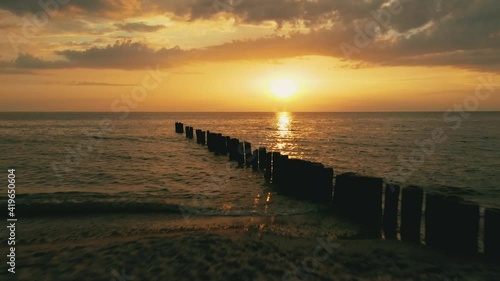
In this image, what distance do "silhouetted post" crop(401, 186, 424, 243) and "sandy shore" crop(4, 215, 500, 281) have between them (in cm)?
26

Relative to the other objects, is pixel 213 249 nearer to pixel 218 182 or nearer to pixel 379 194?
pixel 379 194

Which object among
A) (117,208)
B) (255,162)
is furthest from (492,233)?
(255,162)

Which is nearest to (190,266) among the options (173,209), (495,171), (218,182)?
(173,209)

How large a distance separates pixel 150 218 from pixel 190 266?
309 centimetres

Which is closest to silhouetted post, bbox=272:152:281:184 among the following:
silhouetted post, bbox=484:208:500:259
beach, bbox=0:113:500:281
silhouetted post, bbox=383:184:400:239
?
beach, bbox=0:113:500:281

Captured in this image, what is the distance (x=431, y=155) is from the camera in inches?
808

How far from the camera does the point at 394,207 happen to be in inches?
256

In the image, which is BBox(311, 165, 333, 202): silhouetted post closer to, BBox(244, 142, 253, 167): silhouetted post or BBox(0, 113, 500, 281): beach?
BBox(0, 113, 500, 281): beach

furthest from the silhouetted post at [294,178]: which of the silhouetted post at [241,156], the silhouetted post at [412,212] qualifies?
the silhouetted post at [241,156]

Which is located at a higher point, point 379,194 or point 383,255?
point 379,194

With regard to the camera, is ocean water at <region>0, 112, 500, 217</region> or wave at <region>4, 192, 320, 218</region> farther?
ocean water at <region>0, 112, 500, 217</region>

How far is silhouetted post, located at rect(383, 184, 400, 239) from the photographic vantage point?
6.44 metres

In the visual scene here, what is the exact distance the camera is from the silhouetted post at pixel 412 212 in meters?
5.99

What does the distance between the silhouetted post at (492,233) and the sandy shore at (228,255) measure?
0.63 ft
